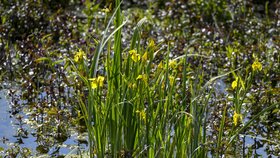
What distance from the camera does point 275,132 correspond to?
5.48m

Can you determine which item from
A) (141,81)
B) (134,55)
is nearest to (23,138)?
(141,81)

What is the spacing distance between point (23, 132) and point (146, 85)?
186 centimetres

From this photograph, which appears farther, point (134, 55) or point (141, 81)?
point (141, 81)

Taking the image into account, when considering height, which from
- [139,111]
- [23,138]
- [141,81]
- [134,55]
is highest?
[134,55]

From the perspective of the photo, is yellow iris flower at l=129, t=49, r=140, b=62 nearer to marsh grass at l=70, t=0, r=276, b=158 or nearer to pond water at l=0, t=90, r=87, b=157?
marsh grass at l=70, t=0, r=276, b=158

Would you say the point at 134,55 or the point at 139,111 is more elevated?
the point at 134,55

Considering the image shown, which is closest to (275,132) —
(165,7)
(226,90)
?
(226,90)

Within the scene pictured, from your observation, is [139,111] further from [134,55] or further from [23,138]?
[23,138]

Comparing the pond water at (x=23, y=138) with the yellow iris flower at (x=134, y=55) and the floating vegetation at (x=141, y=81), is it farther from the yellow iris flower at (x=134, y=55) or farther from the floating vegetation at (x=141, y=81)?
the yellow iris flower at (x=134, y=55)

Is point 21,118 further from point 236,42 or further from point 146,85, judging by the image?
point 236,42

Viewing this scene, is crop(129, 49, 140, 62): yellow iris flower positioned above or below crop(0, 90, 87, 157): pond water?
above

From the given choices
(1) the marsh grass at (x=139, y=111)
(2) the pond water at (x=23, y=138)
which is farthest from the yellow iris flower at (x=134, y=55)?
(2) the pond water at (x=23, y=138)

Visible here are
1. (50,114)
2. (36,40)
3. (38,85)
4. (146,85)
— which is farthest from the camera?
(36,40)

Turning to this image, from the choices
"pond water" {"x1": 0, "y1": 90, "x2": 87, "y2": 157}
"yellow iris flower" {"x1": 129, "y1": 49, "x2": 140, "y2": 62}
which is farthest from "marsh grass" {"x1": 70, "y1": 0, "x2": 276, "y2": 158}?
"pond water" {"x1": 0, "y1": 90, "x2": 87, "y2": 157}
